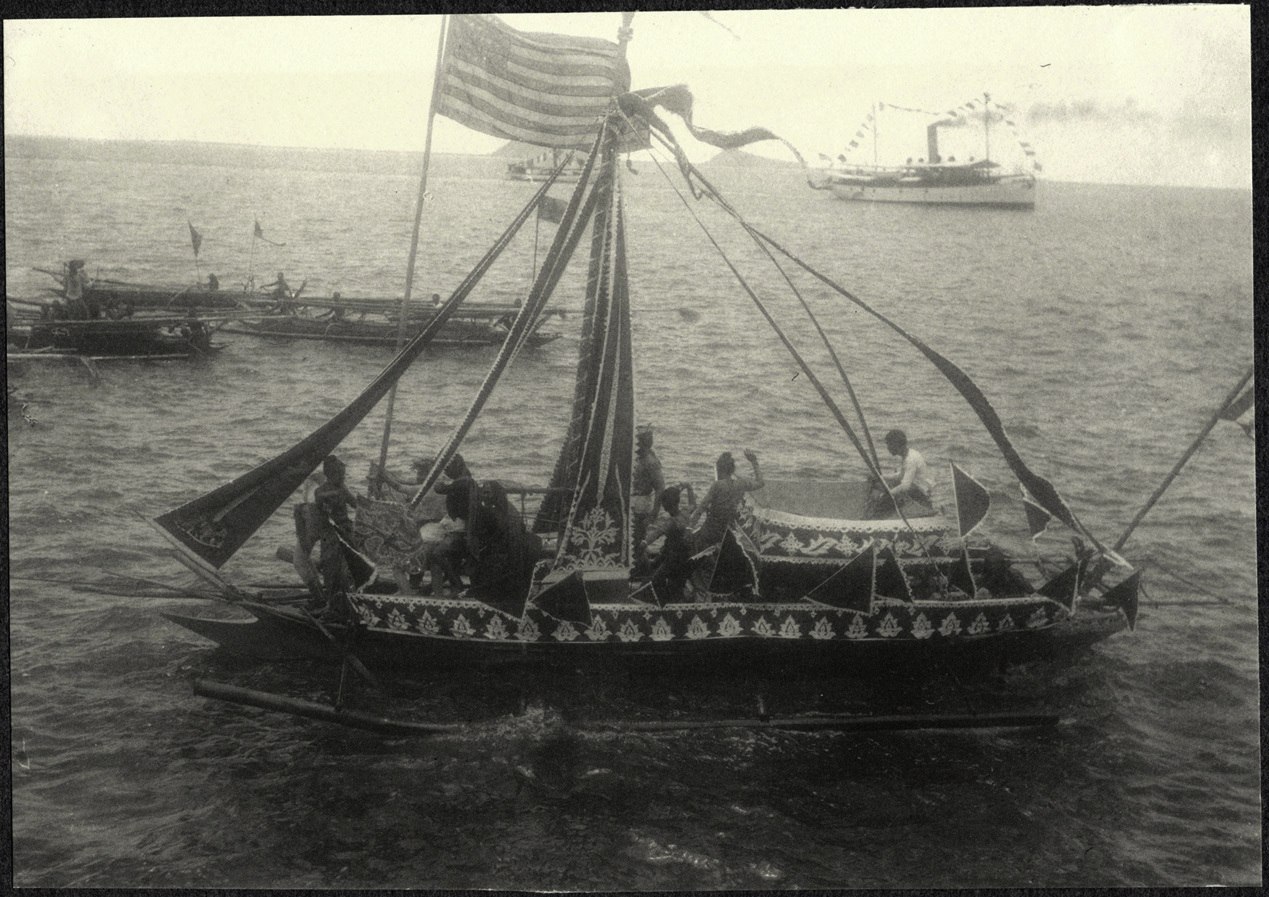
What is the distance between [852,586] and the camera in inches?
414

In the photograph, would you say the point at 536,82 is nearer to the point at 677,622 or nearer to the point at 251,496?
the point at 251,496

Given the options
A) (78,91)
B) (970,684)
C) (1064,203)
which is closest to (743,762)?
(970,684)

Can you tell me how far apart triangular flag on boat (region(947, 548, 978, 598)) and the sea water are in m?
1.29

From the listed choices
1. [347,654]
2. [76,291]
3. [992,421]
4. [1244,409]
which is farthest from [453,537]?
[76,291]

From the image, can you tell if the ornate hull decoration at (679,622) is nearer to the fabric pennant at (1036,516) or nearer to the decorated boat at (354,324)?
the fabric pennant at (1036,516)

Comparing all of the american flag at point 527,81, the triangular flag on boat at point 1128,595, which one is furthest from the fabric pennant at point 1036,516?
the american flag at point 527,81

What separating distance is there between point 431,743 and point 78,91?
327 inches

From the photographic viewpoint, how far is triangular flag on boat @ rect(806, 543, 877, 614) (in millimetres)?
10414

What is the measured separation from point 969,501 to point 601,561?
4.55m

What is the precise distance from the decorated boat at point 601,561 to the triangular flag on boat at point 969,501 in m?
0.02

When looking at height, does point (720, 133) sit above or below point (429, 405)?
above

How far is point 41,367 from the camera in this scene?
23.4 meters

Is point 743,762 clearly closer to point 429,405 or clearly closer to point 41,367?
point 429,405

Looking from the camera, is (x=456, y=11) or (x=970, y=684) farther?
(x=970, y=684)
